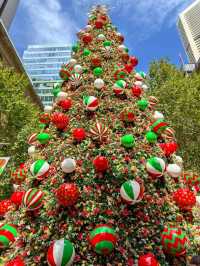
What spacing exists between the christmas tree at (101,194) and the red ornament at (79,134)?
24 mm

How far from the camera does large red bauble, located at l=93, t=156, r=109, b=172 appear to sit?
15.6 ft

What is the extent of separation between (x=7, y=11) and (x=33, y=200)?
3515 cm

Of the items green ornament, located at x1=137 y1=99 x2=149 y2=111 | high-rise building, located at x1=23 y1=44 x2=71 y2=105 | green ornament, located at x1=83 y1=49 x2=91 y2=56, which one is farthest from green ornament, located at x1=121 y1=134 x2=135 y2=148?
high-rise building, located at x1=23 y1=44 x2=71 y2=105

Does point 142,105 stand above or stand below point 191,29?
below

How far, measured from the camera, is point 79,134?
17.9ft

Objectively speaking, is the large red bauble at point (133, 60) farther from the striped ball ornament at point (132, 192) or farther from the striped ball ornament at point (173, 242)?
the striped ball ornament at point (173, 242)

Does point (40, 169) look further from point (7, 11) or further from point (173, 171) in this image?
point (7, 11)

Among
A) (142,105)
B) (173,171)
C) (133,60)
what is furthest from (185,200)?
(133,60)

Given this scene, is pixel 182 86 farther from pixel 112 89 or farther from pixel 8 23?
pixel 8 23

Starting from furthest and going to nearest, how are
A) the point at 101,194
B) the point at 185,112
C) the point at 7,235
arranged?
the point at 185,112
the point at 101,194
the point at 7,235

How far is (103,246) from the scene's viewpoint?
3.69 meters

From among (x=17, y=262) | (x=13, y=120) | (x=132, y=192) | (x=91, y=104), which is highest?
(x=13, y=120)

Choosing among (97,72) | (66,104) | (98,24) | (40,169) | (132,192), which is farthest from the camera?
(98,24)

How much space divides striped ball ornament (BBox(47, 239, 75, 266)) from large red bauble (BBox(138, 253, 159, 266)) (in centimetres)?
110
